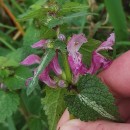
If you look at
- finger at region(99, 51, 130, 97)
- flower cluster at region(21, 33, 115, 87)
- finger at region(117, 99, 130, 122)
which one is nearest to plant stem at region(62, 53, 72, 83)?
flower cluster at region(21, 33, 115, 87)

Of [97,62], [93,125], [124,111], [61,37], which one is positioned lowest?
[124,111]

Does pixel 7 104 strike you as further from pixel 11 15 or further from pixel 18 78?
pixel 11 15

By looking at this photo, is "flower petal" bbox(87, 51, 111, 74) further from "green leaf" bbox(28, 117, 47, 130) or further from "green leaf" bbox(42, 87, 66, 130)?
"green leaf" bbox(28, 117, 47, 130)

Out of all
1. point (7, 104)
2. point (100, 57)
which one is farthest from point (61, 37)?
point (7, 104)

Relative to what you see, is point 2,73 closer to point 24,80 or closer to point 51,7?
point 24,80

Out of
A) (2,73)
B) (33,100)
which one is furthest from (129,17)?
(2,73)

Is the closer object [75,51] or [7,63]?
[75,51]
